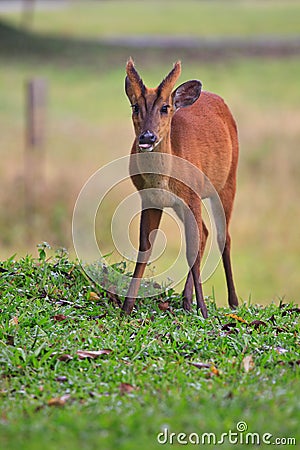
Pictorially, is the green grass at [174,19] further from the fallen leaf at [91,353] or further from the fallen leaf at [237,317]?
the fallen leaf at [91,353]

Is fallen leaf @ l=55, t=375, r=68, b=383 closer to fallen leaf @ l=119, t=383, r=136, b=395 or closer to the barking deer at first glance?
fallen leaf @ l=119, t=383, r=136, b=395

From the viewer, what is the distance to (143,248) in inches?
249

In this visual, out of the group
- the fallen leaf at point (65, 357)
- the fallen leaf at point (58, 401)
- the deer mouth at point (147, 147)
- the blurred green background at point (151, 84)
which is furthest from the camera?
the blurred green background at point (151, 84)

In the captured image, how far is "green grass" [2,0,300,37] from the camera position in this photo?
33281 millimetres

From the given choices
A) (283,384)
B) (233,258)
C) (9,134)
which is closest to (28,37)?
(9,134)

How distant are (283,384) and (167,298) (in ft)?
6.16

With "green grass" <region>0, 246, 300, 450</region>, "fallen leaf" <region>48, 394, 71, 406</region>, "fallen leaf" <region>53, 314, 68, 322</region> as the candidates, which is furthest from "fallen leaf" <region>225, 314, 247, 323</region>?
"fallen leaf" <region>48, 394, 71, 406</region>

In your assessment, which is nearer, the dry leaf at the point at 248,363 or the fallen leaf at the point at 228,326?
the dry leaf at the point at 248,363

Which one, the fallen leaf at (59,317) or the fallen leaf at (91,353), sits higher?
the fallen leaf at (59,317)

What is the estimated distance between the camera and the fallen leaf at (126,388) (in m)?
4.71

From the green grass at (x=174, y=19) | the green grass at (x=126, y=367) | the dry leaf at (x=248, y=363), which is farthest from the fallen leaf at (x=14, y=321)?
the green grass at (x=174, y=19)

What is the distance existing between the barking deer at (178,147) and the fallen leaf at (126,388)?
1384 millimetres

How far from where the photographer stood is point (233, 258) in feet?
47.8

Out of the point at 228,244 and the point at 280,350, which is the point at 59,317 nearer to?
the point at 280,350
